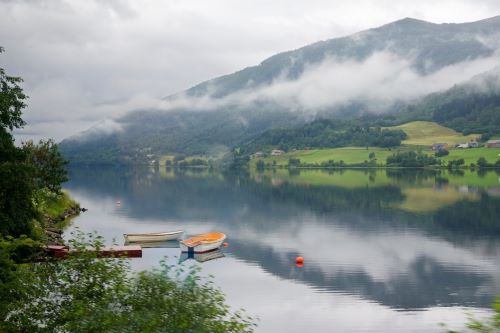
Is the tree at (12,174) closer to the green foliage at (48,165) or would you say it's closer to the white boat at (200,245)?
the white boat at (200,245)

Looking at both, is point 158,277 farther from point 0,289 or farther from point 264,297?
point 264,297

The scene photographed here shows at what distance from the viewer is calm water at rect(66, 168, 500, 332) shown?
41938mm

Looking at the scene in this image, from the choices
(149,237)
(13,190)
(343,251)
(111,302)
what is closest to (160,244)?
(149,237)

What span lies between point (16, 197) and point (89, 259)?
1826cm

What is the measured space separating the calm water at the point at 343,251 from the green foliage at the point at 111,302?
19784mm

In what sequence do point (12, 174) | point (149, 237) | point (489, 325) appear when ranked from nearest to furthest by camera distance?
point (489, 325)
point (12, 174)
point (149, 237)

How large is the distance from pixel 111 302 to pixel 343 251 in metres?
51.6

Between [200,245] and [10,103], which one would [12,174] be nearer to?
[10,103]

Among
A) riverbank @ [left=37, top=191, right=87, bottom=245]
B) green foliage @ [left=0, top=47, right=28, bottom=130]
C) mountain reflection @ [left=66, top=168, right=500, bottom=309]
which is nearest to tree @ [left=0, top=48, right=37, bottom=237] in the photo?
green foliage @ [left=0, top=47, right=28, bottom=130]

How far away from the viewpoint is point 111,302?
705 inches

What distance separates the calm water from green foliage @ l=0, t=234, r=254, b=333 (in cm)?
1978

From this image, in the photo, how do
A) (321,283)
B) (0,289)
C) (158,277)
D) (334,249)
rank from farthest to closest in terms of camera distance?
(334,249) < (321,283) < (0,289) < (158,277)

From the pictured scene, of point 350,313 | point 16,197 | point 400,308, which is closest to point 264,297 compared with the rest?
point 350,313

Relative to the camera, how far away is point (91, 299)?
18.6 metres
